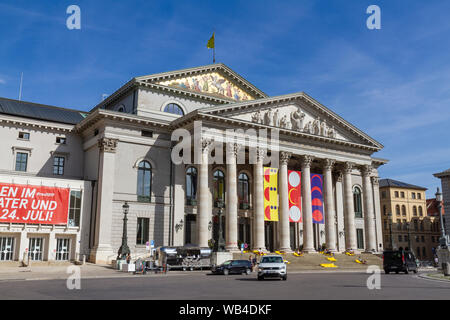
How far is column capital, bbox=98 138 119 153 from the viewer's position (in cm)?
4194

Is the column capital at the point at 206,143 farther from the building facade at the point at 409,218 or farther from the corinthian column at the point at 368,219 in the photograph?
the building facade at the point at 409,218

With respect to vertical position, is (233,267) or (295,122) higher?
(295,122)

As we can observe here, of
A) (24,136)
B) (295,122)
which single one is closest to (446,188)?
(295,122)

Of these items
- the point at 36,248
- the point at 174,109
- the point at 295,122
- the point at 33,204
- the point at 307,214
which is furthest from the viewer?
the point at 174,109

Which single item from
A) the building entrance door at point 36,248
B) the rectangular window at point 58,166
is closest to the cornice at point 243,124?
the rectangular window at point 58,166

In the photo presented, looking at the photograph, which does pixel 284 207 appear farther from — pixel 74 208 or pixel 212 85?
pixel 74 208

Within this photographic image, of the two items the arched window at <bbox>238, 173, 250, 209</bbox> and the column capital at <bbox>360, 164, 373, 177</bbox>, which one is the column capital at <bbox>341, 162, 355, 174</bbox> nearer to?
the column capital at <bbox>360, 164, 373, 177</bbox>

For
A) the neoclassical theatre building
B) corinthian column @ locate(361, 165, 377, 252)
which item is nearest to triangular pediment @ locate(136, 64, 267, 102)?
the neoclassical theatre building

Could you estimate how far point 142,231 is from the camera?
43.2 m

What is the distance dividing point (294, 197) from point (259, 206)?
17.4 ft

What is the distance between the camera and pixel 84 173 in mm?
Result: 46656

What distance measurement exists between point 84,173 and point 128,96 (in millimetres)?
9996

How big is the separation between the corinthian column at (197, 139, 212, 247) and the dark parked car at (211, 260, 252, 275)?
7.92 metres

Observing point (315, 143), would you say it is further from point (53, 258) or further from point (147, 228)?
point (53, 258)
